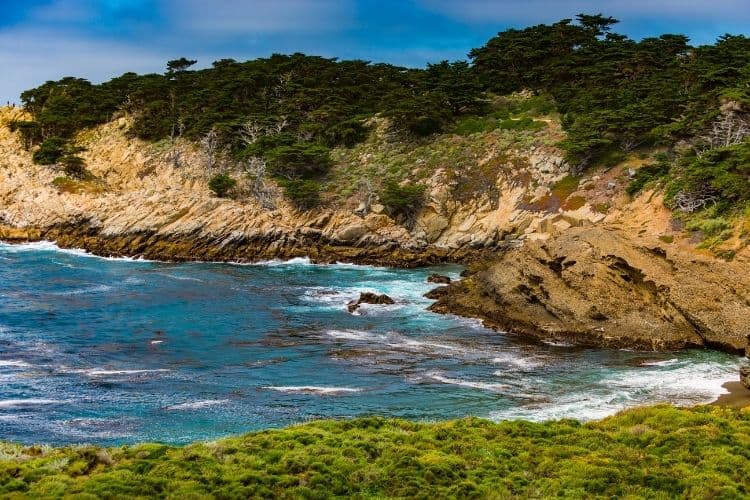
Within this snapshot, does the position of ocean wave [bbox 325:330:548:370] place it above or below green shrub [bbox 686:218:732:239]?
below

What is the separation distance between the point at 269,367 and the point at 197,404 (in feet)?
18.8

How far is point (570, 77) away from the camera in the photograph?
86500mm

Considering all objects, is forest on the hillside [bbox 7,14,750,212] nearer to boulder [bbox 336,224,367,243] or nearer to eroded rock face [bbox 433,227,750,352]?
boulder [bbox 336,224,367,243]

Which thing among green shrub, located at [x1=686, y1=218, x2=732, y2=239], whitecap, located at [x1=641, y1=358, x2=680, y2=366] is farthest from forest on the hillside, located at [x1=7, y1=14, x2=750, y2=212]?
whitecap, located at [x1=641, y1=358, x2=680, y2=366]

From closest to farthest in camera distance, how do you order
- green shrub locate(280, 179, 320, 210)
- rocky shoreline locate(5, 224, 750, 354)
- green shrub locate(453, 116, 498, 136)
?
rocky shoreline locate(5, 224, 750, 354)
green shrub locate(280, 179, 320, 210)
green shrub locate(453, 116, 498, 136)

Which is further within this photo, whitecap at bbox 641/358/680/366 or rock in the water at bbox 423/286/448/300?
rock in the water at bbox 423/286/448/300

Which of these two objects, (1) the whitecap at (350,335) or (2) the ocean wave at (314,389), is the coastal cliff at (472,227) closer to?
(1) the whitecap at (350,335)

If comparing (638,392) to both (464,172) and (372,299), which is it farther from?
(464,172)

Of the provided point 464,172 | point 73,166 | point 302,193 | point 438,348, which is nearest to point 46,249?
point 73,166

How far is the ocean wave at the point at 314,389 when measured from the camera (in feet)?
89.0

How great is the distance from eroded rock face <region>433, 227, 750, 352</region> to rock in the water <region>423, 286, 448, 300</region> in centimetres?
239

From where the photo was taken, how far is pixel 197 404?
83.7 ft

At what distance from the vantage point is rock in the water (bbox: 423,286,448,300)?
45031 millimetres

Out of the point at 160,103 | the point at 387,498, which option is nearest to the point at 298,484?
the point at 387,498
